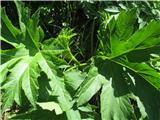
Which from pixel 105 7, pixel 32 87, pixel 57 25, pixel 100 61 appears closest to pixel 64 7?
pixel 57 25

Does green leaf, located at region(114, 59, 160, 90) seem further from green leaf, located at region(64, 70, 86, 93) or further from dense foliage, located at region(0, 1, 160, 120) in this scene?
green leaf, located at region(64, 70, 86, 93)

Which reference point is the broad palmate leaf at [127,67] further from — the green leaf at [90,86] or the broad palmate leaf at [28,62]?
the broad palmate leaf at [28,62]

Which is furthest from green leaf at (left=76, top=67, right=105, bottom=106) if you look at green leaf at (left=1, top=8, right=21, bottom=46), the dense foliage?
green leaf at (left=1, top=8, right=21, bottom=46)

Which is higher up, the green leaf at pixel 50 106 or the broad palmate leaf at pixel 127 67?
the broad palmate leaf at pixel 127 67

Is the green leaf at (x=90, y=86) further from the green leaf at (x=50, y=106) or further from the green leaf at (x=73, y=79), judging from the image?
the green leaf at (x=50, y=106)

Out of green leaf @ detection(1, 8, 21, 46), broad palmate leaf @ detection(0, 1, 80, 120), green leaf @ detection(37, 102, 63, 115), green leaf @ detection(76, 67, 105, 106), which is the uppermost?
green leaf @ detection(1, 8, 21, 46)

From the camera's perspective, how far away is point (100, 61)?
2375 mm

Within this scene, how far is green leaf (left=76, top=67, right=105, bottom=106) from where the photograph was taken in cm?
221

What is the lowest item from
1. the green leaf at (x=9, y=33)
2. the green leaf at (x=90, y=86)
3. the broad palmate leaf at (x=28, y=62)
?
the green leaf at (x=90, y=86)

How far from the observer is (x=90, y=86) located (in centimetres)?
223

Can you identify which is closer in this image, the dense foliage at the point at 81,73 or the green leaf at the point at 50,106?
the dense foliage at the point at 81,73

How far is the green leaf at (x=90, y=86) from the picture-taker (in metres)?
2.21

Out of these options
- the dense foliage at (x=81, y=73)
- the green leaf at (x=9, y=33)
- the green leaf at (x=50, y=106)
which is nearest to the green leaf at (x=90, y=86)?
the dense foliage at (x=81, y=73)

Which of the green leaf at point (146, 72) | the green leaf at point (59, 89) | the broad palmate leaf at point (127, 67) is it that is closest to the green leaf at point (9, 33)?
the green leaf at point (59, 89)
